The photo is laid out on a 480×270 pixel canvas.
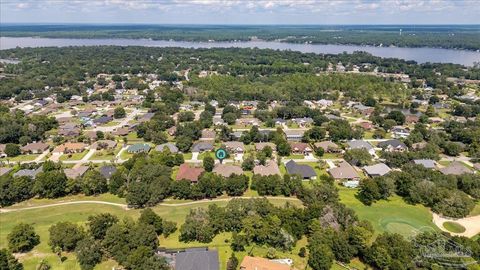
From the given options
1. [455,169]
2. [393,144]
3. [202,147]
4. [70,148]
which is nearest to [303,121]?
[393,144]

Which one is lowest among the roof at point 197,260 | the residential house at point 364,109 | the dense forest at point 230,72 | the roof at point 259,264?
the roof at point 259,264

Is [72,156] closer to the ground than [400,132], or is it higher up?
closer to the ground

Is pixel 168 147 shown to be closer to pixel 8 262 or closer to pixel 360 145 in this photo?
pixel 8 262

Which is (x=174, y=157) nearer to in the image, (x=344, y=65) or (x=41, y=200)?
(x=41, y=200)

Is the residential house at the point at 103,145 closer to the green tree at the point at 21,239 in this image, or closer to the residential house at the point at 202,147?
the residential house at the point at 202,147

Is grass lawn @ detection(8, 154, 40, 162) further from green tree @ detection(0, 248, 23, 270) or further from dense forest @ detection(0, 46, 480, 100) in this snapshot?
dense forest @ detection(0, 46, 480, 100)

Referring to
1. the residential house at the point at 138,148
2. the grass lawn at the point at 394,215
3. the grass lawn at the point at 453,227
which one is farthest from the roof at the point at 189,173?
the grass lawn at the point at 453,227

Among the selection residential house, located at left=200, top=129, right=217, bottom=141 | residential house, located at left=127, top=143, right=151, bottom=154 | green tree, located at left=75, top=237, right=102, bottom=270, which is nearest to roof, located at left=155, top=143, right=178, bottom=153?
residential house, located at left=127, top=143, right=151, bottom=154
